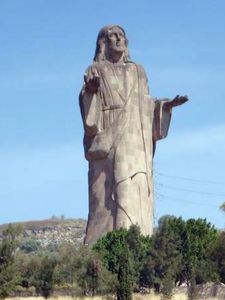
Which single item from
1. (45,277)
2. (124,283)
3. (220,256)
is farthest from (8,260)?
(45,277)

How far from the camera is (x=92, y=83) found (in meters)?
57.4

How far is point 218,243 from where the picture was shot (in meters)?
46.5

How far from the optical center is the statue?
194 feet

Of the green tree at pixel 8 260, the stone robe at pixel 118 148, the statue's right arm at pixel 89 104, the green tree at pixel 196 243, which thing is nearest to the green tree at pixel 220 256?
the green tree at pixel 196 243

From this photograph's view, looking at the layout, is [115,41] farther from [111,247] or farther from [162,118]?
[111,247]

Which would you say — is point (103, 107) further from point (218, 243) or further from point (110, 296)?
point (110, 296)

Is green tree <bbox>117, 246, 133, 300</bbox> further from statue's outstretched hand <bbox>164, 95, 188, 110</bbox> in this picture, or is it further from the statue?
statue's outstretched hand <bbox>164, 95, 188, 110</bbox>

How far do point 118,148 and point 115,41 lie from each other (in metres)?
5.99

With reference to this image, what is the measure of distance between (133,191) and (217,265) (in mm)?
14147

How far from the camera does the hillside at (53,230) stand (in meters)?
165

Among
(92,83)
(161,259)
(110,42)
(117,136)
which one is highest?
(110,42)

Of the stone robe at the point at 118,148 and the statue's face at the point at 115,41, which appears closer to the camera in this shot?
the stone robe at the point at 118,148

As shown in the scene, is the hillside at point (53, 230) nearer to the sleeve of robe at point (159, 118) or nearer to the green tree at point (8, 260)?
the sleeve of robe at point (159, 118)

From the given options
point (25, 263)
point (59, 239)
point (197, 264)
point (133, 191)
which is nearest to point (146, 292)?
point (197, 264)
